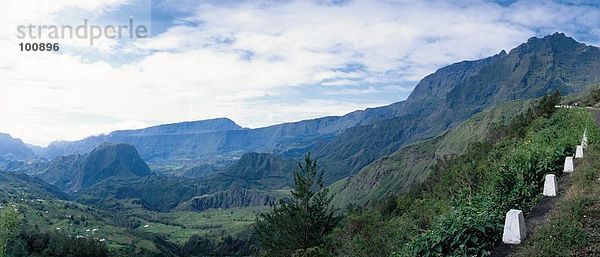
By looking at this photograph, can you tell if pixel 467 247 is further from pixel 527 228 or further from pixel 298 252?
pixel 298 252

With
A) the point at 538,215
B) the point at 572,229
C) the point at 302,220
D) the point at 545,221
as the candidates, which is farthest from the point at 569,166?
the point at 302,220

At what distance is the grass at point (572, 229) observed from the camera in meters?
8.08

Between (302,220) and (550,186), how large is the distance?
3223 cm

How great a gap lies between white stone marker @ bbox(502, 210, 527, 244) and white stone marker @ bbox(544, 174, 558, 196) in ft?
14.3

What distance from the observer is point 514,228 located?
9.17 meters

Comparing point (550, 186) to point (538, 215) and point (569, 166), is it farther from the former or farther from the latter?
point (569, 166)

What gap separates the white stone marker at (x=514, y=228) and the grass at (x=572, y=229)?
0.71ft

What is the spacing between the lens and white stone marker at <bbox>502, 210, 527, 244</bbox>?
9.10 metres

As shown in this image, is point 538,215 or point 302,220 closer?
point 538,215

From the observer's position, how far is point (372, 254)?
2242 cm

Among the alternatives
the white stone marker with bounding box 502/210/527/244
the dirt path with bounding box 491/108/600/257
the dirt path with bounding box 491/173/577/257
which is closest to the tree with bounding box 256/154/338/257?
the dirt path with bounding box 491/173/577/257

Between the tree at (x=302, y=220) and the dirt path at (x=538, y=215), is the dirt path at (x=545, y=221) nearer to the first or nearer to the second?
the dirt path at (x=538, y=215)

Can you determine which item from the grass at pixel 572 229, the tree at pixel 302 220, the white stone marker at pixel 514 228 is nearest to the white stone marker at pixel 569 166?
→ the grass at pixel 572 229

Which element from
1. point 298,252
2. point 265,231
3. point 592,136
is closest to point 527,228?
point 592,136
